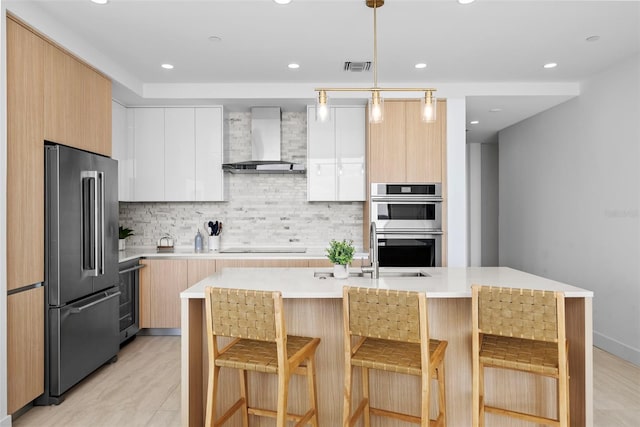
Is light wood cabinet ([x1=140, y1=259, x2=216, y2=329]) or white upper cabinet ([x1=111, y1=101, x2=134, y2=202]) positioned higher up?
white upper cabinet ([x1=111, y1=101, x2=134, y2=202])

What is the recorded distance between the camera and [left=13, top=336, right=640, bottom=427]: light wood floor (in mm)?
2691

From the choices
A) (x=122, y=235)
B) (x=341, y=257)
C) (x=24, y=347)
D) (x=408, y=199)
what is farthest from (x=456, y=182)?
(x=24, y=347)

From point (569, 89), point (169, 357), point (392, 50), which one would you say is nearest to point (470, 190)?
point (569, 89)

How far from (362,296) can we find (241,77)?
2.97 meters

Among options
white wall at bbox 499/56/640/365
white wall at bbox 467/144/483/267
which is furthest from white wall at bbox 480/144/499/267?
white wall at bbox 499/56/640/365

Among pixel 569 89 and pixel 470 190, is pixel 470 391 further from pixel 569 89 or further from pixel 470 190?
pixel 470 190

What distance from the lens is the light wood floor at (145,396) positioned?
106 inches

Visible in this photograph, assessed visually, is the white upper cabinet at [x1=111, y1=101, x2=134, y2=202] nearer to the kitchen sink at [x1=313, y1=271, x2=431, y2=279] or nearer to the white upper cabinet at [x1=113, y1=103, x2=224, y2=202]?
the white upper cabinet at [x1=113, y1=103, x2=224, y2=202]

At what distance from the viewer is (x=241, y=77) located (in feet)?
13.8

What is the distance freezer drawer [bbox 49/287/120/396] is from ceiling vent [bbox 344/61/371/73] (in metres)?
2.87

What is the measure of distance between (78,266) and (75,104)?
4.12ft

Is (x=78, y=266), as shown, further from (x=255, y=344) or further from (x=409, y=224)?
(x=409, y=224)

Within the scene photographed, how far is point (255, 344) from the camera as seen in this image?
225 cm

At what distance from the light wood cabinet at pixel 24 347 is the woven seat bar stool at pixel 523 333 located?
272 centimetres
